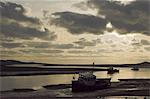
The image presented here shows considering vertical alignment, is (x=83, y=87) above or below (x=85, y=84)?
below

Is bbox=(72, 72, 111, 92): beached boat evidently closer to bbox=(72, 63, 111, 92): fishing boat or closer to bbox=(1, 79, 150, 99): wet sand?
bbox=(72, 63, 111, 92): fishing boat

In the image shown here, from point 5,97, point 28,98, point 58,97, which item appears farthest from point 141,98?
point 5,97

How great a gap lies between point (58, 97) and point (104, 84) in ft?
52.1

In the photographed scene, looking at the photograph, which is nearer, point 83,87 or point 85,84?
point 83,87

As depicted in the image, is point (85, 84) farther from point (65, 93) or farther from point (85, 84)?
point (65, 93)

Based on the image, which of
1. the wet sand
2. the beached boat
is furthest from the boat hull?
the wet sand

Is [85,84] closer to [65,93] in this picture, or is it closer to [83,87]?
[83,87]

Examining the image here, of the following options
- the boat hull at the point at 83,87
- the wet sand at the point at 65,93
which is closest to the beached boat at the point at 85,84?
the boat hull at the point at 83,87

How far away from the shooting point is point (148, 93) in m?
57.6

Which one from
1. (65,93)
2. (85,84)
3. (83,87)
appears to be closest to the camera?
(65,93)

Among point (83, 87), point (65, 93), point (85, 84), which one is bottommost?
point (65, 93)

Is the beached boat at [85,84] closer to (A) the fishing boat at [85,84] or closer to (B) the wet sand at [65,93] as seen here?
(A) the fishing boat at [85,84]

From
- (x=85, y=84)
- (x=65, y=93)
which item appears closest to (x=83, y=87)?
(x=85, y=84)

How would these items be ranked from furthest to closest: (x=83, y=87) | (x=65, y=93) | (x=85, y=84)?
(x=85, y=84), (x=83, y=87), (x=65, y=93)
